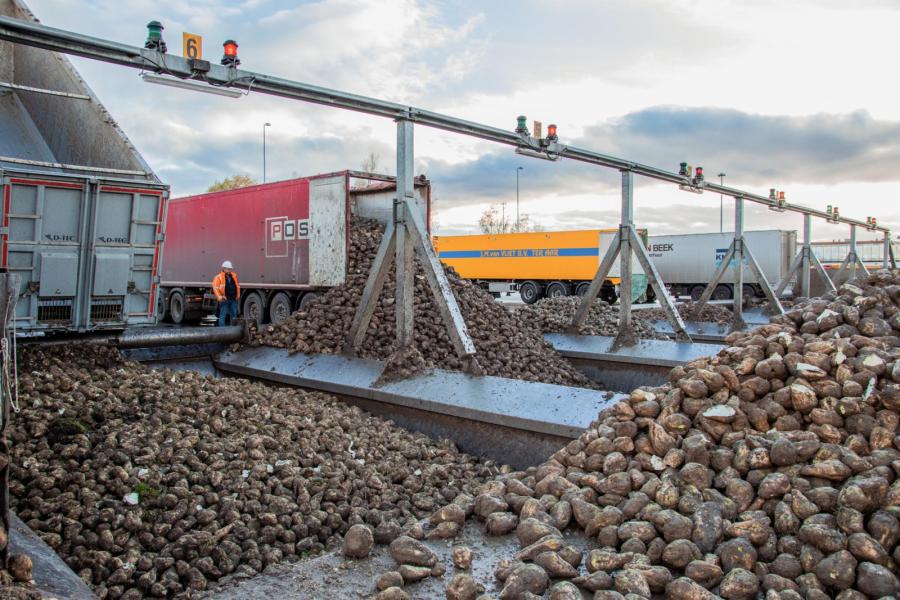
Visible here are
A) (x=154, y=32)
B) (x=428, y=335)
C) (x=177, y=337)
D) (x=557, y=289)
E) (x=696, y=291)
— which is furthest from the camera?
(x=696, y=291)

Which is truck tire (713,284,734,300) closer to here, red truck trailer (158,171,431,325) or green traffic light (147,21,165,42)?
red truck trailer (158,171,431,325)

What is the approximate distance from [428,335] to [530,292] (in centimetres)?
1819

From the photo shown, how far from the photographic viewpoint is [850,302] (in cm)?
470

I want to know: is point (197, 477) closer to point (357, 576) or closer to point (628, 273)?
point (357, 576)

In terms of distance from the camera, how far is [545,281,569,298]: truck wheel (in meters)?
23.8

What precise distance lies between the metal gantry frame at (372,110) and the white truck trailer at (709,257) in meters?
15.9

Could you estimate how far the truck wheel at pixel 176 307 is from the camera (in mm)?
14295

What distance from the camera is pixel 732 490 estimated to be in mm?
3164

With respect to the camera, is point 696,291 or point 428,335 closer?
point 428,335

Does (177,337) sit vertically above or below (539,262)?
below

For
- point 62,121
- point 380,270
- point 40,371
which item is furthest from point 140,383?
point 62,121

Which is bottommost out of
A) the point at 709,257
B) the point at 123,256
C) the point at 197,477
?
the point at 197,477

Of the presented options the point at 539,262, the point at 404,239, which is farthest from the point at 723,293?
the point at 404,239

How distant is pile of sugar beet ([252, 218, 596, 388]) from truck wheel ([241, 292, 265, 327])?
356 centimetres
